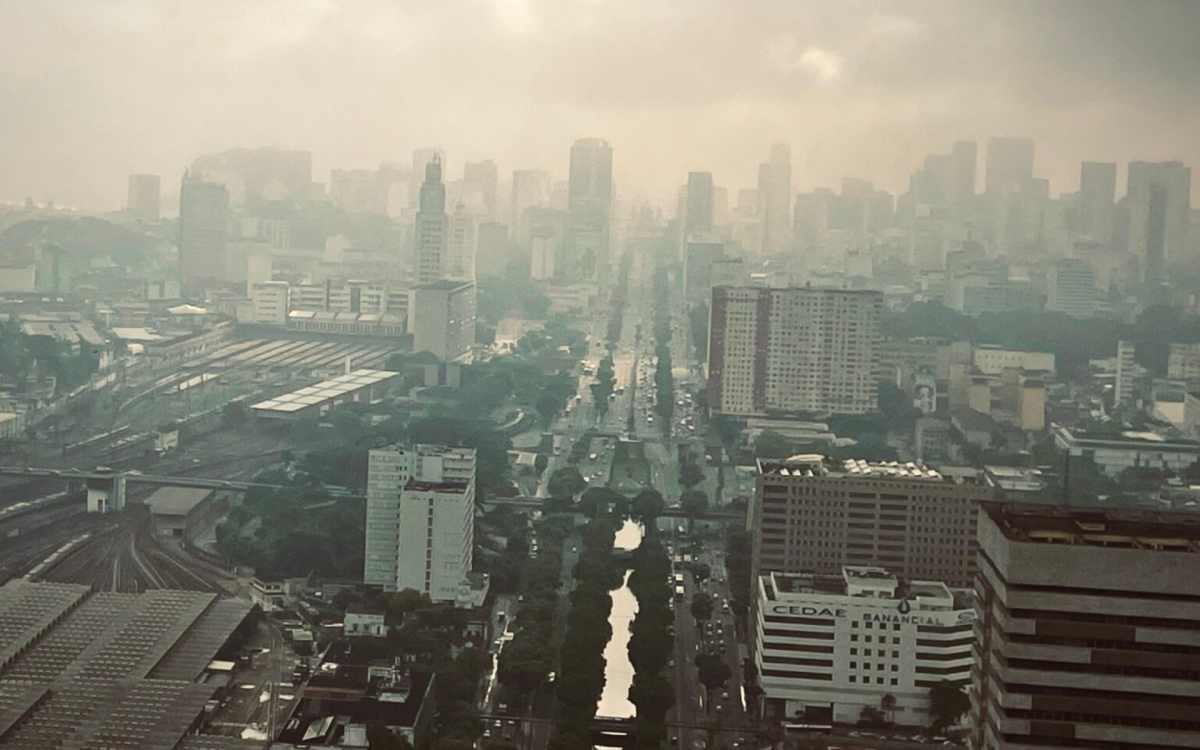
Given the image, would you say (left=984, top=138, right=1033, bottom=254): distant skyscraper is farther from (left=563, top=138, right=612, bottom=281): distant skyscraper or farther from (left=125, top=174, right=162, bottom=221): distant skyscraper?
(left=125, top=174, right=162, bottom=221): distant skyscraper

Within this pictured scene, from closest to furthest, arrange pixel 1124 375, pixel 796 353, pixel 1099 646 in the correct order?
pixel 1099 646, pixel 1124 375, pixel 796 353

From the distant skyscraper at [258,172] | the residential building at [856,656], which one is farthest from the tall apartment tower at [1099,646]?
the distant skyscraper at [258,172]

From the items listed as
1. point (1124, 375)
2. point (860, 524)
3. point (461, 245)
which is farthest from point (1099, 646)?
point (461, 245)

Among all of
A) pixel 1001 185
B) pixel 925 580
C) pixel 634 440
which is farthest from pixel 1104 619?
pixel 1001 185

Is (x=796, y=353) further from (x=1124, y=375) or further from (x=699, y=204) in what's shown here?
(x=699, y=204)

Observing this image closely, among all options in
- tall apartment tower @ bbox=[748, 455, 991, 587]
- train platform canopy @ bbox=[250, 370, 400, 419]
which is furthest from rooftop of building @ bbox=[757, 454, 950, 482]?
train platform canopy @ bbox=[250, 370, 400, 419]

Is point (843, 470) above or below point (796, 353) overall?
below

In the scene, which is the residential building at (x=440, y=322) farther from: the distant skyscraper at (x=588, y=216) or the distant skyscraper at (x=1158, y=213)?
the distant skyscraper at (x=1158, y=213)

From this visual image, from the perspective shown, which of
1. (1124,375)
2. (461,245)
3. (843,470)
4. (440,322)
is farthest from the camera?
(461,245)
